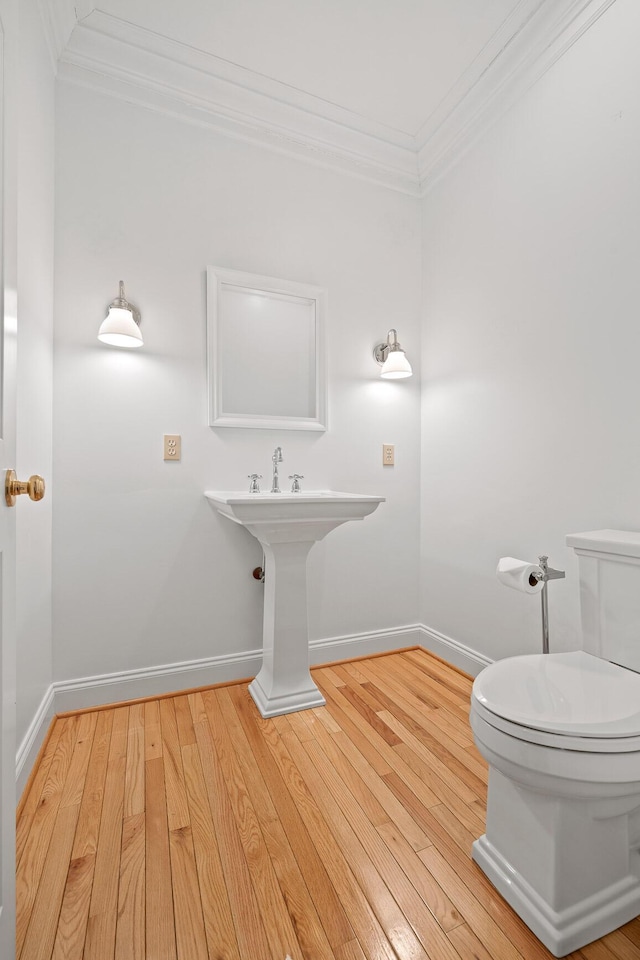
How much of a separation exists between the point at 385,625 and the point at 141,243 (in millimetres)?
2076

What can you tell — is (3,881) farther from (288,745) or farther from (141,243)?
(141,243)

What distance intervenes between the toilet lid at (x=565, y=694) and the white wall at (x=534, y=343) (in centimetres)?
50

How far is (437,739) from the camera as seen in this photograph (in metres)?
1.56

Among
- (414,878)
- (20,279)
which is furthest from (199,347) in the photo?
(414,878)

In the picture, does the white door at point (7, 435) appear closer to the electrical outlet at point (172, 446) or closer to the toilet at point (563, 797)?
the toilet at point (563, 797)

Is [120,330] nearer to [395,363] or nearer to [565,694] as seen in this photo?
[395,363]

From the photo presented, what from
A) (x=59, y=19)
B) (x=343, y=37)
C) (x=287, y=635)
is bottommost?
(x=287, y=635)

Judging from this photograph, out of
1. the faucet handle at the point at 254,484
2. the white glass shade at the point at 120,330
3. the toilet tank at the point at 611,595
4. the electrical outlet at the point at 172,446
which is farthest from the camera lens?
the faucet handle at the point at 254,484

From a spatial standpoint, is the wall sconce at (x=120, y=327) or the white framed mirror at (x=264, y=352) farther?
the white framed mirror at (x=264, y=352)

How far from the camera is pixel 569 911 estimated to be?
899 mm

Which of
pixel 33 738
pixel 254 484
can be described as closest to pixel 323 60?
pixel 254 484

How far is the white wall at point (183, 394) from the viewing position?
5.68ft

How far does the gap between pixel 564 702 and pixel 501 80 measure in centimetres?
228

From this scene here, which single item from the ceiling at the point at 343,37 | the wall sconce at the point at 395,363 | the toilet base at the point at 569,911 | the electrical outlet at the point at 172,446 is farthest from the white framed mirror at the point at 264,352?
the toilet base at the point at 569,911
